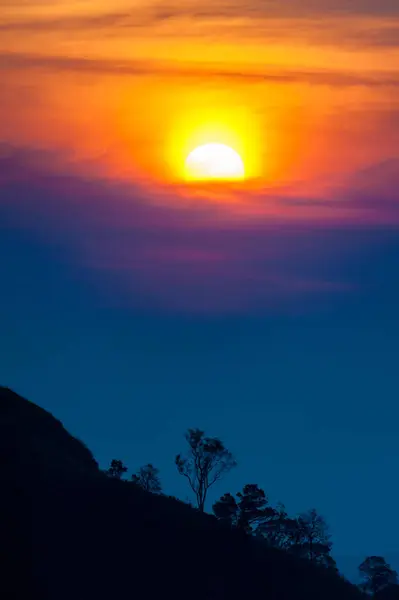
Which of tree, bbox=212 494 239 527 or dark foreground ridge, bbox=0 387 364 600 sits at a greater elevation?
tree, bbox=212 494 239 527

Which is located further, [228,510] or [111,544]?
[228,510]

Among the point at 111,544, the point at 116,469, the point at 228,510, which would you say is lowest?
the point at 111,544

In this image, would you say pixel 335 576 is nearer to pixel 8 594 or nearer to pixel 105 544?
pixel 105 544

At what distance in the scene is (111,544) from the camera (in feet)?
474

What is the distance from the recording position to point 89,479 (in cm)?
15588

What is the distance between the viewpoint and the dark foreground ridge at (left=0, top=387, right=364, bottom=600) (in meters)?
134

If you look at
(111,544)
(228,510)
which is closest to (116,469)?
(228,510)

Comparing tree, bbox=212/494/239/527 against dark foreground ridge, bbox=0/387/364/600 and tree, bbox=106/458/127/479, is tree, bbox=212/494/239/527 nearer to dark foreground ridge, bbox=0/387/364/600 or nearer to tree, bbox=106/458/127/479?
dark foreground ridge, bbox=0/387/364/600

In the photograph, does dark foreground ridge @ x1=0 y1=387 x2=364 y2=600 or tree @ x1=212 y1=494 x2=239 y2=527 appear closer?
dark foreground ridge @ x1=0 y1=387 x2=364 y2=600

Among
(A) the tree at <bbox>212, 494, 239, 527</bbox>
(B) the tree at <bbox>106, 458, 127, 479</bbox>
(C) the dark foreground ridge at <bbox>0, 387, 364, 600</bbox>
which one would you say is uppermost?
(B) the tree at <bbox>106, 458, 127, 479</bbox>

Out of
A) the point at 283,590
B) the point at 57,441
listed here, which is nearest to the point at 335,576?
the point at 283,590

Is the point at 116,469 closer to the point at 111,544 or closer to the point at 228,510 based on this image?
the point at 228,510

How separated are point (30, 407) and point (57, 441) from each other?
8.01 metres

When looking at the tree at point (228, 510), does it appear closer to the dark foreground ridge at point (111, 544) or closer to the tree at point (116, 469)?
the dark foreground ridge at point (111, 544)
